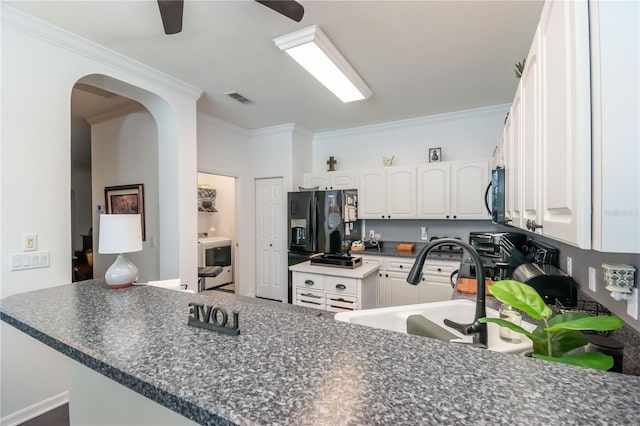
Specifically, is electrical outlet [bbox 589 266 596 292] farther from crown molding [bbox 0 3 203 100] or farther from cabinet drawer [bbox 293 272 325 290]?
crown molding [bbox 0 3 203 100]

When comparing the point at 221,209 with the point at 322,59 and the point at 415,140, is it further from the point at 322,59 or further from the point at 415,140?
the point at 322,59

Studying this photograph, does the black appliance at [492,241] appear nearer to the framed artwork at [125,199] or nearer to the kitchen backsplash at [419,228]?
the kitchen backsplash at [419,228]

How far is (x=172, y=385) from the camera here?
0.63m

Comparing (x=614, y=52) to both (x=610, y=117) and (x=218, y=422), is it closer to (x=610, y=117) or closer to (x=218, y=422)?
(x=610, y=117)

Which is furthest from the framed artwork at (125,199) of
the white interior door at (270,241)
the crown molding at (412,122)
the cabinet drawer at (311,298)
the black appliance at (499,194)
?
the black appliance at (499,194)

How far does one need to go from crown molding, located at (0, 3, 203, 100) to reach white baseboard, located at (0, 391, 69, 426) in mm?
2540

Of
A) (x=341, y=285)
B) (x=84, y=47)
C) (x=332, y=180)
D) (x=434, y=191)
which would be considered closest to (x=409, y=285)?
(x=434, y=191)

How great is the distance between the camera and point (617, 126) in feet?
2.13

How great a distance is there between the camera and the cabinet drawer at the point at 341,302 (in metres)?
2.72

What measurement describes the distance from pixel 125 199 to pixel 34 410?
2418 mm

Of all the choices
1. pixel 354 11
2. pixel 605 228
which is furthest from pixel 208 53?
pixel 605 228

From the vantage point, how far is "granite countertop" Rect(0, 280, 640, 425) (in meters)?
0.53

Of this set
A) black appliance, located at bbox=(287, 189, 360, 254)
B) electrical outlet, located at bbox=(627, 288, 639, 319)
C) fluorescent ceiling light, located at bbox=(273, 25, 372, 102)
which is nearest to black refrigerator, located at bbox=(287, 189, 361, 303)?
black appliance, located at bbox=(287, 189, 360, 254)

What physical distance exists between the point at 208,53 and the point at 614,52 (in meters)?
2.56
